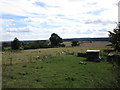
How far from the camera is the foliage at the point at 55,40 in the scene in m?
87.2

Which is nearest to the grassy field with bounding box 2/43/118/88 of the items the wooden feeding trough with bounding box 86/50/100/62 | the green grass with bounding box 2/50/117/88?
the green grass with bounding box 2/50/117/88

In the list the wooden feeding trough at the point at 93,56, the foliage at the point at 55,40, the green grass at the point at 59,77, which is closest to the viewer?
the green grass at the point at 59,77

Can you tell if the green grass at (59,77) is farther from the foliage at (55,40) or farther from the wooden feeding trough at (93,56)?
the foliage at (55,40)

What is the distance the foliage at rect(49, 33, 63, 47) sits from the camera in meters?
87.2

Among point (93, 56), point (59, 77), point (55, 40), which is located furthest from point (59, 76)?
point (55, 40)

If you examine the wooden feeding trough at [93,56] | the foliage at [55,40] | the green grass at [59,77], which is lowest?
the green grass at [59,77]

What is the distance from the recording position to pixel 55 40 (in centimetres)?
8725

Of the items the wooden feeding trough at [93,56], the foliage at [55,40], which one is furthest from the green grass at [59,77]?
the foliage at [55,40]

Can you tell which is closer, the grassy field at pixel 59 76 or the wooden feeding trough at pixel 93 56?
the grassy field at pixel 59 76

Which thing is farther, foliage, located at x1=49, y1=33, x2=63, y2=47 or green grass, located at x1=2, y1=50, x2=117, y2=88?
foliage, located at x1=49, y1=33, x2=63, y2=47

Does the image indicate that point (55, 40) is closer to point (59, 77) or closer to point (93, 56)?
point (93, 56)

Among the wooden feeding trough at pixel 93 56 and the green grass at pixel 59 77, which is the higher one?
the wooden feeding trough at pixel 93 56

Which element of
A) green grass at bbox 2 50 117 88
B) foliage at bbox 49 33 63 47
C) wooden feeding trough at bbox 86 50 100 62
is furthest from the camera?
foliage at bbox 49 33 63 47

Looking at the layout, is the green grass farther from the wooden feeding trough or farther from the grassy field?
the wooden feeding trough
